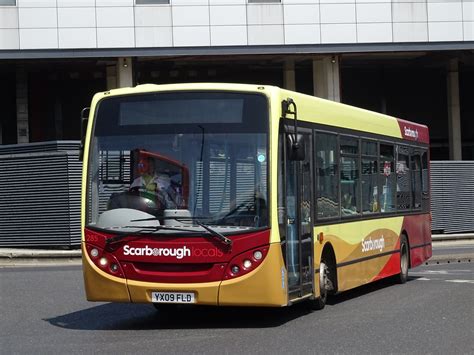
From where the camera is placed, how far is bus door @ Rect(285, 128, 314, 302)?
10773 mm

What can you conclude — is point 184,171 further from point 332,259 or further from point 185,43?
point 185,43

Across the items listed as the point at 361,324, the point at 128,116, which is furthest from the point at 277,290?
the point at 128,116

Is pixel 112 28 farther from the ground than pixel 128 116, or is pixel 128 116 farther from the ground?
pixel 112 28

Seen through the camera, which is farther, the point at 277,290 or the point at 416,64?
the point at 416,64

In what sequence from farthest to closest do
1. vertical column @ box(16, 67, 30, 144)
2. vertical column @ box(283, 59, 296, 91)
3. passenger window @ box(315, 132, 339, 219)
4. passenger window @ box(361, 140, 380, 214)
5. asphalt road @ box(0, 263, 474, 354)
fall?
vertical column @ box(283, 59, 296, 91) → vertical column @ box(16, 67, 30, 144) → passenger window @ box(361, 140, 380, 214) → passenger window @ box(315, 132, 339, 219) → asphalt road @ box(0, 263, 474, 354)

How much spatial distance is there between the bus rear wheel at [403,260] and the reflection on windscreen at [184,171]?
6675 millimetres

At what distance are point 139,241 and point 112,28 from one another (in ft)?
73.3

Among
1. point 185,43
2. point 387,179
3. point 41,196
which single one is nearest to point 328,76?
point 185,43

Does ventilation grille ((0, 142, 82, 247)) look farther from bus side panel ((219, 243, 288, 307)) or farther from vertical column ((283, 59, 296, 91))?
bus side panel ((219, 243, 288, 307))

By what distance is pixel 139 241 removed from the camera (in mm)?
10250

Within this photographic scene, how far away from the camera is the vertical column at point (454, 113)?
128 ft

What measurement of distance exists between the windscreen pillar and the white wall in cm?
149

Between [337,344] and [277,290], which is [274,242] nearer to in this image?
[277,290]

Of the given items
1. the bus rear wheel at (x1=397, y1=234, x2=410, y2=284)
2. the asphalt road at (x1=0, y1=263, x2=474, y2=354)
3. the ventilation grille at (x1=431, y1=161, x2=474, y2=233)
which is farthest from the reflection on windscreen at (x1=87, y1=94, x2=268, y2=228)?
the ventilation grille at (x1=431, y1=161, x2=474, y2=233)
